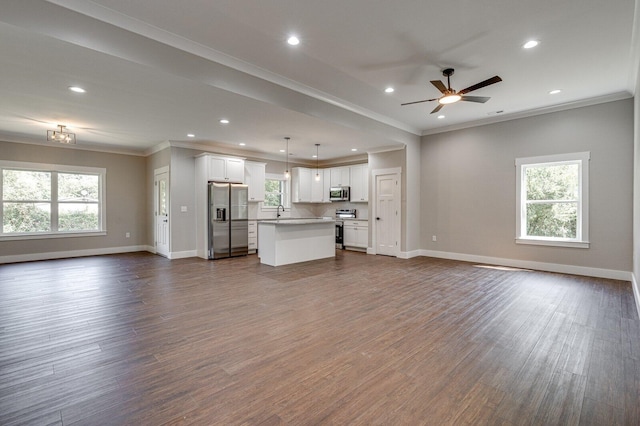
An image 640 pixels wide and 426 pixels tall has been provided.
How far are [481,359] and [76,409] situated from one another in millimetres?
2853

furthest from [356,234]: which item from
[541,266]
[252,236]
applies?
[541,266]

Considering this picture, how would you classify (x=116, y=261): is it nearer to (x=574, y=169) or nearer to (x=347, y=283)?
(x=347, y=283)

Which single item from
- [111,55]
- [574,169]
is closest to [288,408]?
[111,55]

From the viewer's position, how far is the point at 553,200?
5641 millimetres

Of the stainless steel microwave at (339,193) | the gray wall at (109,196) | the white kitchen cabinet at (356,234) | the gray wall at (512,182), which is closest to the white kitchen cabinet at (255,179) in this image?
the stainless steel microwave at (339,193)

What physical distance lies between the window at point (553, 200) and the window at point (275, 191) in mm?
6290

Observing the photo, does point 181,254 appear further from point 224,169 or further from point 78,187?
point 78,187

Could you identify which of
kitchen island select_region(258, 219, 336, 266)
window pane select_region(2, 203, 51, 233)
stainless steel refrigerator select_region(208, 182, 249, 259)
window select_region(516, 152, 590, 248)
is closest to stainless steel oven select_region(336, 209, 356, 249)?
kitchen island select_region(258, 219, 336, 266)

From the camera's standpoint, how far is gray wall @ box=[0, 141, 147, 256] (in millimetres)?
6762

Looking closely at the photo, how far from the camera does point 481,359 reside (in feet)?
7.93

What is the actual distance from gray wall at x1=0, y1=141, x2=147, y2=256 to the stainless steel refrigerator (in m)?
2.78

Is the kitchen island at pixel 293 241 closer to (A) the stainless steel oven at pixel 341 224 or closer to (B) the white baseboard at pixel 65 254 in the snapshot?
(A) the stainless steel oven at pixel 341 224

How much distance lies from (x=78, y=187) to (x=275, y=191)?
5104 millimetres

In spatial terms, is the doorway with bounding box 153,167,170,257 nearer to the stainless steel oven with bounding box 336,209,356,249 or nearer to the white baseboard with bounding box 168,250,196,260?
the white baseboard with bounding box 168,250,196,260
